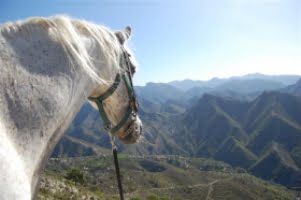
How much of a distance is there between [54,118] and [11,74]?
0.44 m

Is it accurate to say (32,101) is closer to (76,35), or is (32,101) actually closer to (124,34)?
(76,35)

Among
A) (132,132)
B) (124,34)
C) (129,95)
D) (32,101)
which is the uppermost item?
(124,34)

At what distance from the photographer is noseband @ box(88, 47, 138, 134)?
323 cm

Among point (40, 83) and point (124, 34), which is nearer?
point (40, 83)

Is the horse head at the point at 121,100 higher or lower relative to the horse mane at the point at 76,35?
lower

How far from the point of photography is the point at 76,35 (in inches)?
105

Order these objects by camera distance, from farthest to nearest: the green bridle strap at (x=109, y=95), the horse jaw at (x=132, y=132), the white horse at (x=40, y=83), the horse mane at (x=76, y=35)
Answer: the horse jaw at (x=132, y=132) → the green bridle strap at (x=109, y=95) → the horse mane at (x=76, y=35) → the white horse at (x=40, y=83)

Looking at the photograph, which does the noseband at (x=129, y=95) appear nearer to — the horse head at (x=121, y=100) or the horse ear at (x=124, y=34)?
the horse head at (x=121, y=100)

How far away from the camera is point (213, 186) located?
144750mm

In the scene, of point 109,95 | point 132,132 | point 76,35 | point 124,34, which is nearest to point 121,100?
point 109,95

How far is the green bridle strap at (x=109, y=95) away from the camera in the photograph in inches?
127

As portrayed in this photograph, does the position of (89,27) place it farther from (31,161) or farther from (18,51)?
(31,161)

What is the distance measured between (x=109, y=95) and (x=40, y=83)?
1.06 metres

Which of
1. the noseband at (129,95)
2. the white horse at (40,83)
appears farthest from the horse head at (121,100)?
the white horse at (40,83)
